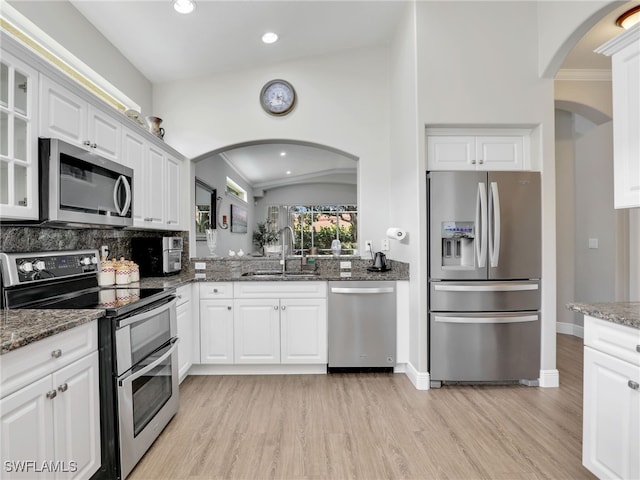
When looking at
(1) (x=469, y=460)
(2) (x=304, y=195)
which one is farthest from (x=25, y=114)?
(2) (x=304, y=195)

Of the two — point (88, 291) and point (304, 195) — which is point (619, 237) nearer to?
point (88, 291)

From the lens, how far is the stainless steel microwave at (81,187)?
183 centimetres

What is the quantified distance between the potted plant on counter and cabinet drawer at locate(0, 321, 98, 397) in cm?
709

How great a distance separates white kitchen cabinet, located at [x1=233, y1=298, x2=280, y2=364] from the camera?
3117mm

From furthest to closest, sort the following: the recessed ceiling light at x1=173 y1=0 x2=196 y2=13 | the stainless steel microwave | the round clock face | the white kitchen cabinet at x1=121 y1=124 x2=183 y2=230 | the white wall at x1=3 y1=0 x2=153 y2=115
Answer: the round clock face → the white kitchen cabinet at x1=121 y1=124 x2=183 y2=230 → the recessed ceiling light at x1=173 y1=0 x2=196 y2=13 → the white wall at x1=3 y1=0 x2=153 y2=115 → the stainless steel microwave

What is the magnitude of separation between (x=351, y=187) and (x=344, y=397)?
7.37 metres

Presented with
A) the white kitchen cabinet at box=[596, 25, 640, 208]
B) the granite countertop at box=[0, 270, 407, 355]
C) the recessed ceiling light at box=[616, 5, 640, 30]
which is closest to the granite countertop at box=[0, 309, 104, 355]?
the granite countertop at box=[0, 270, 407, 355]

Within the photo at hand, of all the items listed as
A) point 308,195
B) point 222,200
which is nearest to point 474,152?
point 222,200

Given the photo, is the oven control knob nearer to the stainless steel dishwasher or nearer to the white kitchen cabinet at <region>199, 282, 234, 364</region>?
the white kitchen cabinet at <region>199, 282, 234, 364</region>

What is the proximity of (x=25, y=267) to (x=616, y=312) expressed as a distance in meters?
2.91

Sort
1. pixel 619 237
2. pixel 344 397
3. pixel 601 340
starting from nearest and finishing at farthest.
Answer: pixel 601 340 < pixel 344 397 < pixel 619 237

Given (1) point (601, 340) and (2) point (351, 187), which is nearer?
(1) point (601, 340)

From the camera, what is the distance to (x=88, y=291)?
2.31 meters

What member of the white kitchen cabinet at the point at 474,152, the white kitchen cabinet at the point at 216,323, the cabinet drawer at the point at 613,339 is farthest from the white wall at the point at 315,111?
the cabinet drawer at the point at 613,339
